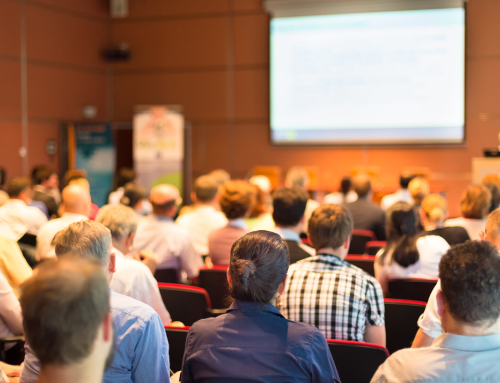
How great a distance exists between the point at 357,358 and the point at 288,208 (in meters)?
1.62

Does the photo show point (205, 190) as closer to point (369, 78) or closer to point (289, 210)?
point (289, 210)

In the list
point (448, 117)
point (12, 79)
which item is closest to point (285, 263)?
point (448, 117)

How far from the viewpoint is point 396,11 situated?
8305 mm

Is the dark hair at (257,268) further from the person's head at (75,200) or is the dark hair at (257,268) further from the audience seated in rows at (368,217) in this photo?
the audience seated in rows at (368,217)

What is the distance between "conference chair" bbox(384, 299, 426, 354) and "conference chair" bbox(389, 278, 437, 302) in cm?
36

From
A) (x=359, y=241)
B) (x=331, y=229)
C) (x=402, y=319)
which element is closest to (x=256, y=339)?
(x=331, y=229)

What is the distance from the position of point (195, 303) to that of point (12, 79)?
272 inches

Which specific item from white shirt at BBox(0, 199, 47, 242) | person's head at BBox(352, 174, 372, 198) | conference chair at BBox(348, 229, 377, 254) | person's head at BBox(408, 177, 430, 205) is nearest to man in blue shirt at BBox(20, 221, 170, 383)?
white shirt at BBox(0, 199, 47, 242)

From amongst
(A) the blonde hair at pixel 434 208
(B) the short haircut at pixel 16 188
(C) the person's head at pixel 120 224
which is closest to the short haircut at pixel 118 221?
(C) the person's head at pixel 120 224

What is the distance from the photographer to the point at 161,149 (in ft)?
28.9

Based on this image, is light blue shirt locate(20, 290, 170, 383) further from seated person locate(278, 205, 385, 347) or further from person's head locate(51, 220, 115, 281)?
seated person locate(278, 205, 385, 347)

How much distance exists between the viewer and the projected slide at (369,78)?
8.16 meters

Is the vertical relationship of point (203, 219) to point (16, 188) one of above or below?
below

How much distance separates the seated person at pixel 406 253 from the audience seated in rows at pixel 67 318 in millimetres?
2622
